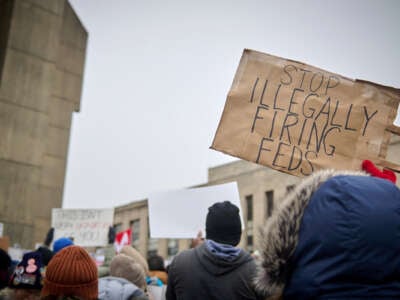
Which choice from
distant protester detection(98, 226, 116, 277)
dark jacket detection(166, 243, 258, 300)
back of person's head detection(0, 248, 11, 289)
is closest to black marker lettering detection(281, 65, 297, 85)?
dark jacket detection(166, 243, 258, 300)

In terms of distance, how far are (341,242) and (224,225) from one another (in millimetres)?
1709

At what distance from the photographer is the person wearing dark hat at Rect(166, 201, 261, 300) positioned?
9.34ft

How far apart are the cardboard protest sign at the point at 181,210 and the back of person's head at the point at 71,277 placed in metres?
2.55

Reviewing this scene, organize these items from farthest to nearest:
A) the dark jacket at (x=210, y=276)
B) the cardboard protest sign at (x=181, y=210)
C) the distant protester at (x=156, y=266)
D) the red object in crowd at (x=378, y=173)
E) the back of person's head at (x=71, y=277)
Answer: the distant protester at (x=156, y=266) < the cardboard protest sign at (x=181, y=210) < the dark jacket at (x=210, y=276) < the back of person's head at (x=71, y=277) < the red object in crowd at (x=378, y=173)

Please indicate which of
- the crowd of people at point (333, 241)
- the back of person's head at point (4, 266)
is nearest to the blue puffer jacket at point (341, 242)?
the crowd of people at point (333, 241)

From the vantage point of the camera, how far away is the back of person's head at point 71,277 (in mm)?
2627

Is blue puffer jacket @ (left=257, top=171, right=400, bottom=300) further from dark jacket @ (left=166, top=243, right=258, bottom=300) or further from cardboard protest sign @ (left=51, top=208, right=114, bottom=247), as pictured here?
cardboard protest sign @ (left=51, top=208, right=114, bottom=247)

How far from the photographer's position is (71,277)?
2643mm

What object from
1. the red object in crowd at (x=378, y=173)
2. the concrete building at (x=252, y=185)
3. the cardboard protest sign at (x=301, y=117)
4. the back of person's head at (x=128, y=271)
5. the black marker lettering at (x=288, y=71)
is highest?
the concrete building at (x=252, y=185)

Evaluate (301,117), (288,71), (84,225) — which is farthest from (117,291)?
(84,225)

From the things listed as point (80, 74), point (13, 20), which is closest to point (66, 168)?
point (80, 74)

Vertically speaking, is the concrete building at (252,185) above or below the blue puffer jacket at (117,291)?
above

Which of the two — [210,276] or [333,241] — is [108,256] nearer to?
[210,276]

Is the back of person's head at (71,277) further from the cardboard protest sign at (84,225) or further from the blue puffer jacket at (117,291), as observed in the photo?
the cardboard protest sign at (84,225)
